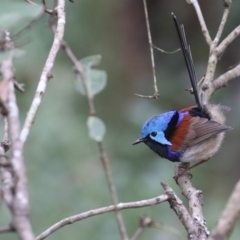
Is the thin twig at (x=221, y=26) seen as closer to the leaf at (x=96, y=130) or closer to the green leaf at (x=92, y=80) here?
the green leaf at (x=92, y=80)

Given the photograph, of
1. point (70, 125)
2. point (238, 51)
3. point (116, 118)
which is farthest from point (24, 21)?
point (238, 51)

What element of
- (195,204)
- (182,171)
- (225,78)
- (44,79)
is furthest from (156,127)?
(44,79)

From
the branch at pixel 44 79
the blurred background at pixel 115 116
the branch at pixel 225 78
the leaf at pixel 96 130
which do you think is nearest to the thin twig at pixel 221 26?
the branch at pixel 225 78

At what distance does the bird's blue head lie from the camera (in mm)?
4074

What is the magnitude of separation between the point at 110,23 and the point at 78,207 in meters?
2.66

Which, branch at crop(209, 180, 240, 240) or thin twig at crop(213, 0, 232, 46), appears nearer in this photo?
branch at crop(209, 180, 240, 240)

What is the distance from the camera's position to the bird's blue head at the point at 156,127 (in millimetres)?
4074

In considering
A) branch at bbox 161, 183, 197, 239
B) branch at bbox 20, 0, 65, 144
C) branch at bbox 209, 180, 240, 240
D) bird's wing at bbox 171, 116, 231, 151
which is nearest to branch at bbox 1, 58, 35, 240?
branch at bbox 20, 0, 65, 144

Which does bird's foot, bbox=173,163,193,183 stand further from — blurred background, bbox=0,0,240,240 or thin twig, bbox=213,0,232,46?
thin twig, bbox=213,0,232,46

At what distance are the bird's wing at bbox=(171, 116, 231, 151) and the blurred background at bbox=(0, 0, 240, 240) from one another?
0.51 m

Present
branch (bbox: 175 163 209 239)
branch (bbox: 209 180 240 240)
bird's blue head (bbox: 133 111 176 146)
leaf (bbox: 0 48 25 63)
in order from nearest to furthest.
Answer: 1. branch (bbox: 209 180 240 240)
2. leaf (bbox: 0 48 25 63)
3. branch (bbox: 175 163 209 239)
4. bird's blue head (bbox: 133 111 176 146)

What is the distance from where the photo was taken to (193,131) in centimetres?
425

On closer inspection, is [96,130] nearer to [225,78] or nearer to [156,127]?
[225,78]

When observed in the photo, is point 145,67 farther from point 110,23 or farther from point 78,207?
point 78,207
